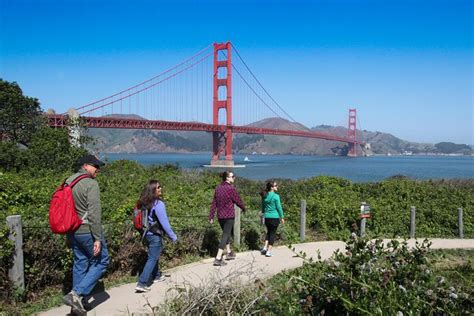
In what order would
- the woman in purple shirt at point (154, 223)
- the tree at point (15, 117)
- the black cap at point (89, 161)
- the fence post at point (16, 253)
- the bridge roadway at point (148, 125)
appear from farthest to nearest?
the bridge roadway at point (148, 125)
the tree at point (15, 117)
the woman in purple shirt at point (154, 223)
the fence post at point (16, 253)
the black cap at point (89, 161)

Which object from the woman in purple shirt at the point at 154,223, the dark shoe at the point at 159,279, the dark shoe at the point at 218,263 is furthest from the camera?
the dark shoe at the point at 218,263

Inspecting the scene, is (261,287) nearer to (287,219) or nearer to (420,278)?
(420,278)

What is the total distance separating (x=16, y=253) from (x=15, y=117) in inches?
822

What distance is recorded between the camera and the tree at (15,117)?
2242 cm

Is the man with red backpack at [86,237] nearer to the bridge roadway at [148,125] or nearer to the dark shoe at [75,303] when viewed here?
the dark shoe at [75,303]

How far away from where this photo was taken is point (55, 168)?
18.0 metres

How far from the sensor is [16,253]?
4.31 metres

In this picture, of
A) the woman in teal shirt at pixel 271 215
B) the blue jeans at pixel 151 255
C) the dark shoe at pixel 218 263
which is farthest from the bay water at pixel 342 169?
the blue jeans at pixel 151 255

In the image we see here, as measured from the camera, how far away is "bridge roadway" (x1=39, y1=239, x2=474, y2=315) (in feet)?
13.2

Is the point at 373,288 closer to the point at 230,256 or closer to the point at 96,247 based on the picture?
the point at 96,247

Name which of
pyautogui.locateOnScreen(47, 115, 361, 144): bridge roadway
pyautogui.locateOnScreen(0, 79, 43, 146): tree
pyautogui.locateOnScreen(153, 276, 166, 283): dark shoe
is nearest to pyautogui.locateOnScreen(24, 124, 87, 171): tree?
pyautogui.locateOnScreen(0, 79, 43, 146): tree

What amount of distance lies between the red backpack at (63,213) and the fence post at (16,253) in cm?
73

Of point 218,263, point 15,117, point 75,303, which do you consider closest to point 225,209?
point 218,263

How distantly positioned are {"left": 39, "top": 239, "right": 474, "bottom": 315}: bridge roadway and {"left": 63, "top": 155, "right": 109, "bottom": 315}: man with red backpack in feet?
0.96
